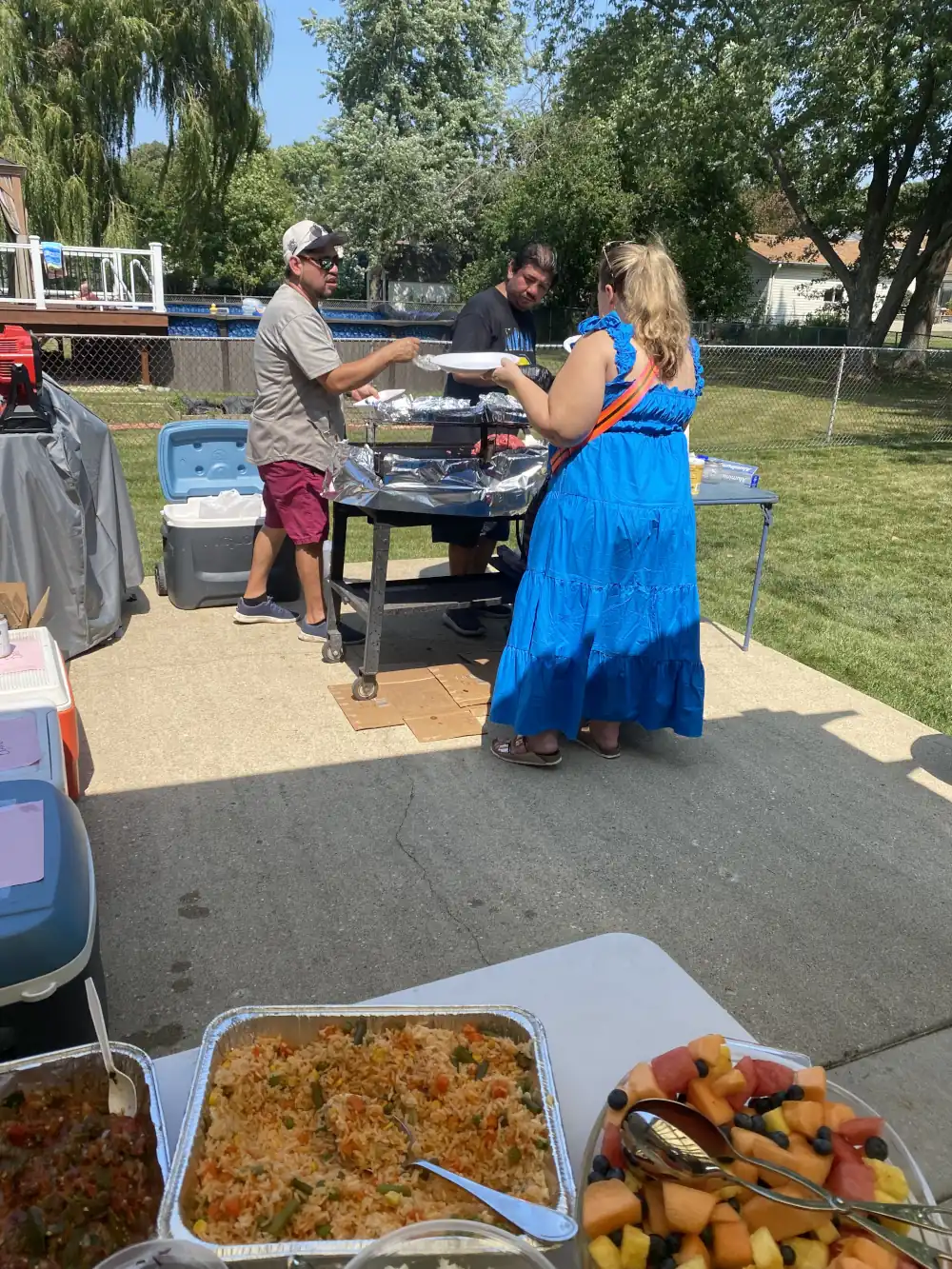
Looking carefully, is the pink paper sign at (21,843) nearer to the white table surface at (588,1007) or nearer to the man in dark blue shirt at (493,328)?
the white table surface at (588,1007)

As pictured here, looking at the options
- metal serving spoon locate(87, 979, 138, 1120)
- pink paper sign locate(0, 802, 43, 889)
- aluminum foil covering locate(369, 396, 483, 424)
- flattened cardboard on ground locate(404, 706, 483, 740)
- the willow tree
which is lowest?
flattened cardboard on ground locate(404, 706, 483, 740)

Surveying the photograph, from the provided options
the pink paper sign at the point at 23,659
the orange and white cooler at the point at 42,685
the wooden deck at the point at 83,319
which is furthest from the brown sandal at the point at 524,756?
the wooden deck at the point at 83,319

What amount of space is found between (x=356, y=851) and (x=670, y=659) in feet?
4.57

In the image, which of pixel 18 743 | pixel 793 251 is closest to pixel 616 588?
pixel 18 743

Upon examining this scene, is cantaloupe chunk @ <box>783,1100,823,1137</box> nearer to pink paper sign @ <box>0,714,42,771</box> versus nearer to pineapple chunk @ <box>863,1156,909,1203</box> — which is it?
pineapple chunk @ <box>863,1156,909,1203</box>

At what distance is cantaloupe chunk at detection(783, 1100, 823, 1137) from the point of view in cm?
102

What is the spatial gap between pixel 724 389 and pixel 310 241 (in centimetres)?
1524

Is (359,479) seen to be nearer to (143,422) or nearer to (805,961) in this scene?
(805,961)

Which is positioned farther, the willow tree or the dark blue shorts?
the willow tree

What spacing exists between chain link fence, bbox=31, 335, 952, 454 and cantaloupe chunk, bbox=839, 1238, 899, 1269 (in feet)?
38.2

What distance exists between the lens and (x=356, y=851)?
3.09m

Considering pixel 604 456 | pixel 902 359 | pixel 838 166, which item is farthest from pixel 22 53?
pixel 604 456

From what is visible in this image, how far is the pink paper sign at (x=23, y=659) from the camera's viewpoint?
2.97m

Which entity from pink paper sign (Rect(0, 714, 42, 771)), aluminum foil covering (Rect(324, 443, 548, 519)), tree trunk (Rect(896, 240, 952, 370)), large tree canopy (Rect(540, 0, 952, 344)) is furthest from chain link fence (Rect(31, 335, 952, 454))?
pink paper sign (Rect(0, 714, 42, 771))
